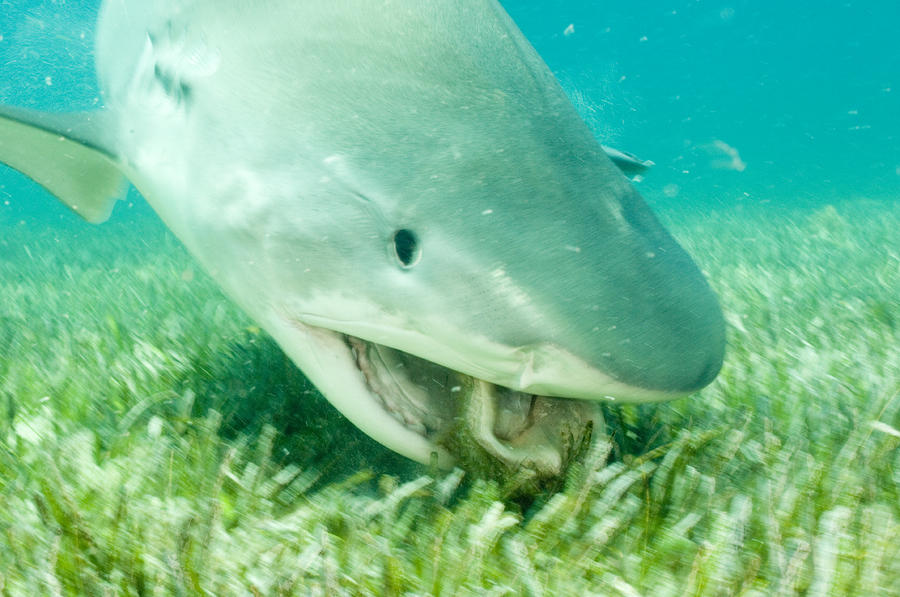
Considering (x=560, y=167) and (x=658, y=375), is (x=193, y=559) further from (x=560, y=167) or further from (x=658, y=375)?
(x=560, y=167)

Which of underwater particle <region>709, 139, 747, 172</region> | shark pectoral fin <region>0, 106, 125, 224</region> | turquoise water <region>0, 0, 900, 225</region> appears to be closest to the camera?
shark pectoral fin <region>0, 106, 125, 224</region>

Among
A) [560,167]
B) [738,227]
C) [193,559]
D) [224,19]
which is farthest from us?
[738,227]

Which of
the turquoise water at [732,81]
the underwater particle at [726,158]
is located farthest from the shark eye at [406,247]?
the underwater particle at [726,158]

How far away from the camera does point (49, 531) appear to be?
1.29 m

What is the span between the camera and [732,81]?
75.2m

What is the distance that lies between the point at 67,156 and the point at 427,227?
6.47 ft

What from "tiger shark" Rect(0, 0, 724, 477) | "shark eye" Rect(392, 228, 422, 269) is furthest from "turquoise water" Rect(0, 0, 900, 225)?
"shark eye" Rect(392, 228, 422, 269)

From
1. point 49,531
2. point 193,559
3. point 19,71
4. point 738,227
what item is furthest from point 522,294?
point 19,71

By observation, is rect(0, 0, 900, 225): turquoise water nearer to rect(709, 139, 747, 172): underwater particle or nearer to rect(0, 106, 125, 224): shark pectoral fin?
rect(709, 139, 747, 172): underwater particle

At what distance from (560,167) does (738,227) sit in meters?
7.77

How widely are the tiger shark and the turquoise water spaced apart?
128ft

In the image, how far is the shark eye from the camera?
136 cm

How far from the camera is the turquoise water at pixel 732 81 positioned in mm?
51281

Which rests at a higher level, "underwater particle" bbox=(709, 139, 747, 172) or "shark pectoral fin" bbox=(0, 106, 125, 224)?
"underwater particle" bbox=(709, 139, 747, 172)
